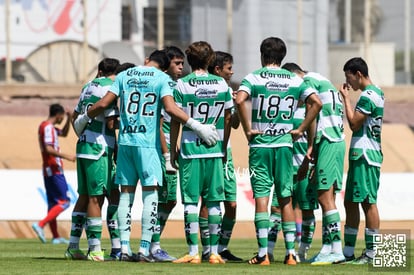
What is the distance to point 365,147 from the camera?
1609cm

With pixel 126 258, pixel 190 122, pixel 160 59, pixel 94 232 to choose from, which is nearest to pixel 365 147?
pixel 190 122

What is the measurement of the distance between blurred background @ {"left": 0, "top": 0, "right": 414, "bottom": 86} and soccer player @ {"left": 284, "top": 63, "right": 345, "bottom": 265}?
23249 mm

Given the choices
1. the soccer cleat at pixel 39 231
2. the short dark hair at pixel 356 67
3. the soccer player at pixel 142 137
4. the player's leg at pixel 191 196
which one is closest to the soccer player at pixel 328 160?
the short dark hair at pixel 356 67

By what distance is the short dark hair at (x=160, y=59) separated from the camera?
15680mm

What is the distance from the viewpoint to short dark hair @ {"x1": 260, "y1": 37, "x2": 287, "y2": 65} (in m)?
15.3

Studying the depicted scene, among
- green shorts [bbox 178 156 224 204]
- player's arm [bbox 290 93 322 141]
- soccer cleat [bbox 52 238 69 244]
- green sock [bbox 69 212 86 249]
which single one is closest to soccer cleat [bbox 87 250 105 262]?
green sock [bbox 69 212 86 249]

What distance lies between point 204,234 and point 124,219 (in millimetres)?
1074

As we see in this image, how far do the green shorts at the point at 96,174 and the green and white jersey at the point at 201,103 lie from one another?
3.50 ft

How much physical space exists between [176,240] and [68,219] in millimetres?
2259

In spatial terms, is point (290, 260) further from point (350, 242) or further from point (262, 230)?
point (350, 242)

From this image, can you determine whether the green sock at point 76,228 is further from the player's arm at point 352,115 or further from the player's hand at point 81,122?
the player's arm at point 352,115

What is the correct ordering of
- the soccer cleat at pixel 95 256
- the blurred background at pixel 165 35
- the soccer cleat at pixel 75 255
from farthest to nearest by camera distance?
the blurred background at pixel 165 35, the soccer cleat at pixel 75 255, the soccer cleat at pixel 95 256

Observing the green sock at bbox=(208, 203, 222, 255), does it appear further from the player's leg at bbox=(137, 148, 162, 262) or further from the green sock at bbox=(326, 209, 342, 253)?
the green sock at bbox=(326, 209, 342, 253)

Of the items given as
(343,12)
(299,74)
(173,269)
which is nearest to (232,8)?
(343,12)
